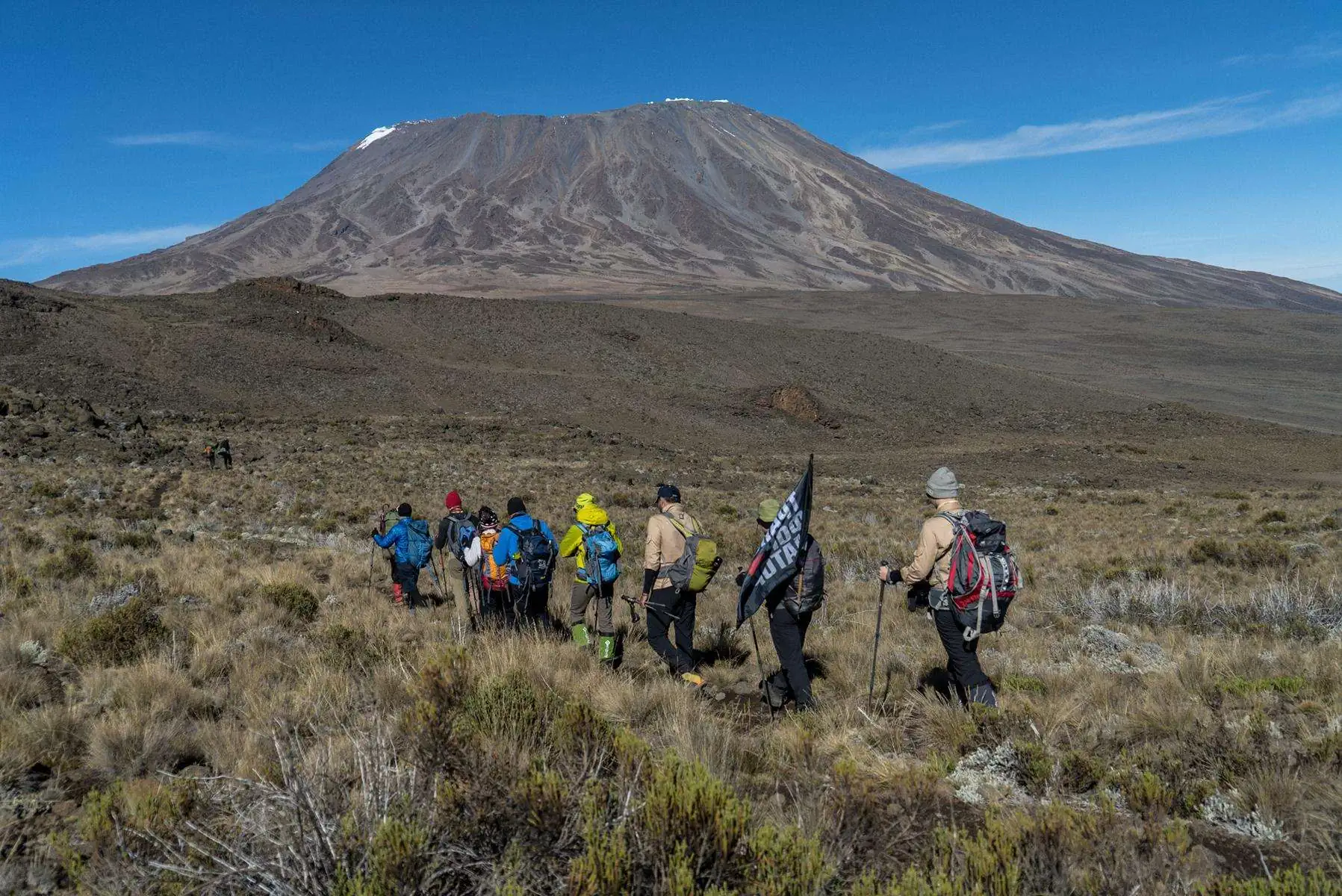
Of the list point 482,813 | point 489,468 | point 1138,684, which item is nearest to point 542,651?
point 482,813

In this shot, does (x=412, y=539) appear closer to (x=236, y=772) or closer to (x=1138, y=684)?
(x=236, y=772)

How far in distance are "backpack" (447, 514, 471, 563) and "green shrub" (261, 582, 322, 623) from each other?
1261 mm

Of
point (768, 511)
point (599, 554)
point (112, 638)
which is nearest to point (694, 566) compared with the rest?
point (768, 511)

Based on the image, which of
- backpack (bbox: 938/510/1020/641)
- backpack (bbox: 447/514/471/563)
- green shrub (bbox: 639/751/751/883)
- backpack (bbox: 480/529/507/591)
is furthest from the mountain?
green shrub (bbox: 639/751/751/883)

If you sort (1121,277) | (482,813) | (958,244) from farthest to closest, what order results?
(958,244) → (1121,277) → (482,813)

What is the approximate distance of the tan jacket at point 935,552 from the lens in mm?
4395

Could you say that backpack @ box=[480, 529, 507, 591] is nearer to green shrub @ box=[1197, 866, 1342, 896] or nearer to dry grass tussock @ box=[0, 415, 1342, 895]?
dry grass tussock @ box=[0, 415, 1342, 895]

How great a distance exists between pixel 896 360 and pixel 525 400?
962 inches

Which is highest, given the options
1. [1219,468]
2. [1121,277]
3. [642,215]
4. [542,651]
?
[642,215]

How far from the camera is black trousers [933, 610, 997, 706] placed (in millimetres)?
4477

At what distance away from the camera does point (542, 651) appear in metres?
5.20

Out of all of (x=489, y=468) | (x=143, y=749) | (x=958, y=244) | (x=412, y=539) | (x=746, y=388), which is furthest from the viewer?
(x=958, y=244)

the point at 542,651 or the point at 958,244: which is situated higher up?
the point at 958,244

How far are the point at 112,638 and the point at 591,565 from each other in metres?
3.21
